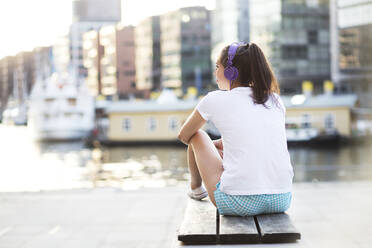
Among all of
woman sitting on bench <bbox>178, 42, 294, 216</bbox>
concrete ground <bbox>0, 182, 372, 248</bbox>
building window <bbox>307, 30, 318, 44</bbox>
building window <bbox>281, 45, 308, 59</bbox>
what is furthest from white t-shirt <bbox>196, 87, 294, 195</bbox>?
building window <bbox>307, 30, 318, 44</bbox>

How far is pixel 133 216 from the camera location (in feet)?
11.3

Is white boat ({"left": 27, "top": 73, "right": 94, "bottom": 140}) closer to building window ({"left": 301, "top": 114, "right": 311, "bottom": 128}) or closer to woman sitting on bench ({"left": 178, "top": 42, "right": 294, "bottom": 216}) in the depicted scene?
building window ({"left": 301, "top": 114, "right": 311, "bottom": 128})

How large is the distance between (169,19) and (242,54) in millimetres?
55894

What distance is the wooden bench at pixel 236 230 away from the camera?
1335mm

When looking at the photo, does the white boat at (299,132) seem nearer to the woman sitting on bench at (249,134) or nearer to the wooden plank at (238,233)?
the woman sitting on bench at (249,134)

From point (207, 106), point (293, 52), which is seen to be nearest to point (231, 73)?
point (207, 106)

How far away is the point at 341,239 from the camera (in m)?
2.58

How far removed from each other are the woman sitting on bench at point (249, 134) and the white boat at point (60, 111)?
35.8 metres

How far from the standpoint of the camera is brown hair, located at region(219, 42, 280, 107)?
1.58 m

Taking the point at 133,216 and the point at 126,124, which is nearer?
the point at 133,216

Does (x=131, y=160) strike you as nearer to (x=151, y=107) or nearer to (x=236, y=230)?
(x=151, y=107)

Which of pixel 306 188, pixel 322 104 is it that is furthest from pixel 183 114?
pixel 306 188

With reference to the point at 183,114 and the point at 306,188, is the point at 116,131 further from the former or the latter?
the point at 306,188

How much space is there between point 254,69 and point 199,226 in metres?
0.58
